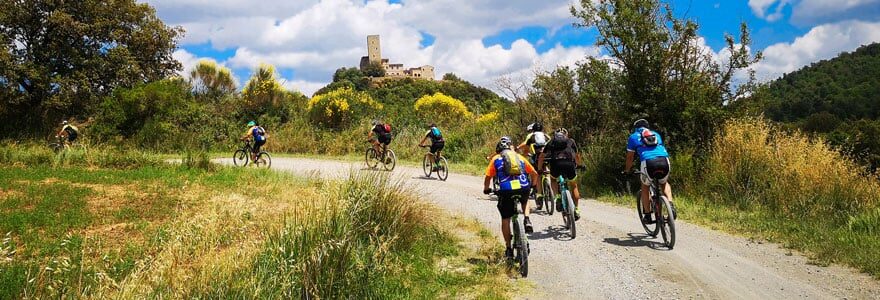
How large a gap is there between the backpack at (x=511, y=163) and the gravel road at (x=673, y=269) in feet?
4.15

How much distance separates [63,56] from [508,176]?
1119 inches

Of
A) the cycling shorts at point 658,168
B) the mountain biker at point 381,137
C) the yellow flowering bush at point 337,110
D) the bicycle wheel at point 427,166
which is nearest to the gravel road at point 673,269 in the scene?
the cycling shorts at point 658,168

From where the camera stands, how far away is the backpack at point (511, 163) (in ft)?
22.7

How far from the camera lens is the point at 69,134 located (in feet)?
66.6

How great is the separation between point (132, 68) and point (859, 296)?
30418 mm

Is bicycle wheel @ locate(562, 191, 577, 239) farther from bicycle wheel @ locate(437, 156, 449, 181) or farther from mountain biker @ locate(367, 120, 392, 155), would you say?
mountain biker @ locate(367, 120, 392, 155)

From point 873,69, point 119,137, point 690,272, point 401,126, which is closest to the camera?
point 690,272

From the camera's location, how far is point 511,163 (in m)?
6.99

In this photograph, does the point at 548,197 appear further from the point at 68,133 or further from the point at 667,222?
the point at 68,133

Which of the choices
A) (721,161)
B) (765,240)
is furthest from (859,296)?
(721,161)

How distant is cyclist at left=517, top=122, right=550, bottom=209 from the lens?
375 inches

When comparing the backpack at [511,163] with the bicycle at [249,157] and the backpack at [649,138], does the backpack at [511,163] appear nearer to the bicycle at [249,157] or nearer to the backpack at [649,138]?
the backpack at [649,138]

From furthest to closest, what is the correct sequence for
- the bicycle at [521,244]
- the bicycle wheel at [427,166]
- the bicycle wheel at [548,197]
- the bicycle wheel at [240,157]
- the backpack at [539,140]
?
the bicycle wheel at [240,157] < the bicycle wheel at [427,166] < the bicycle wheel at [548,197] < the backpack at [539,140] < the bicycle at [521,244]

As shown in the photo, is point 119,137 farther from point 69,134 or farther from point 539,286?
point 539,286
